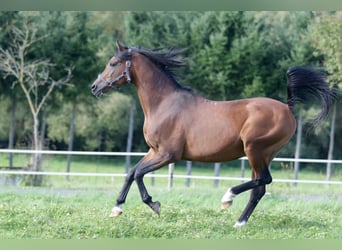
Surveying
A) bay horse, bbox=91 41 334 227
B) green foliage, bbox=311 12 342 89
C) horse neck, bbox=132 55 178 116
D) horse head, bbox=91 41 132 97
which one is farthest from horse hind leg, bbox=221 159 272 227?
green foliage, bbox=311 12 342 89

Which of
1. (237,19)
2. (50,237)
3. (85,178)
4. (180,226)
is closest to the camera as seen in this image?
(50,237)

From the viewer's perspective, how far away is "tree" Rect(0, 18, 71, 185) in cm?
1817

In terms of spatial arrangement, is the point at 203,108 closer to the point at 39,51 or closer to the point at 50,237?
the point at 50,237

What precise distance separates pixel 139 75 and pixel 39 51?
12874 mm

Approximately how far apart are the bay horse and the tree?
10883 mm

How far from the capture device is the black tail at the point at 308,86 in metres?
7.62

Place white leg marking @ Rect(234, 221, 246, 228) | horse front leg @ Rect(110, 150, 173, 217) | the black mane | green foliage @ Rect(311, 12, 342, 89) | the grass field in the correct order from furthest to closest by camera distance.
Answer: green foliage @ Rect(311, 12, 342, 89) < the black mane < white leg marking @ Rect(234, 221, 246, 228) < horse front leg @ Rect(110, 150, 173, 217) < the grass field

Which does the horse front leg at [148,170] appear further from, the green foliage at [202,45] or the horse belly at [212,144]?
the green foliage at [202,45]

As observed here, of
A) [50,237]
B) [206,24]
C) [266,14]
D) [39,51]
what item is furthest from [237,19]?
[50,237]

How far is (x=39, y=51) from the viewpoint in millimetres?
19734

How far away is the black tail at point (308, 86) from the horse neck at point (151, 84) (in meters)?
1.44

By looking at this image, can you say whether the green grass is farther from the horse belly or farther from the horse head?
the horse head

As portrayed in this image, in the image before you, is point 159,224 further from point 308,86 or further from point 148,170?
point 308,86

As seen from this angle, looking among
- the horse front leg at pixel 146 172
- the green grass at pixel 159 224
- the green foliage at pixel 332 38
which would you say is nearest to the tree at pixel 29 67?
the green foliage at pixel 332 38
